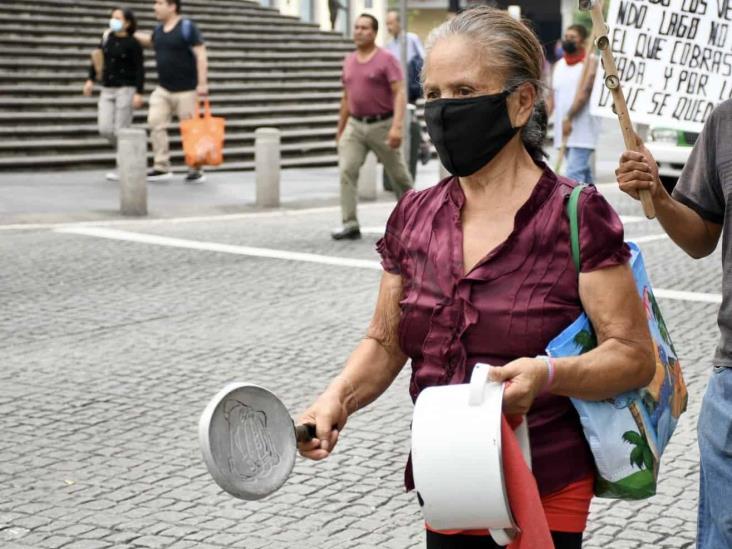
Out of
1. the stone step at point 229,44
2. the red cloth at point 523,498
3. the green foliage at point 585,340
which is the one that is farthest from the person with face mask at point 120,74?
the red cloth at point 523,498

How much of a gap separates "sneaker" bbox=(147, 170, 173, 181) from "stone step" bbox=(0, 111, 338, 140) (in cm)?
205

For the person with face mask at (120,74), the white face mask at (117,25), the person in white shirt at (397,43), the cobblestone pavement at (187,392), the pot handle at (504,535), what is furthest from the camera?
the person in white shirt at (397,43)

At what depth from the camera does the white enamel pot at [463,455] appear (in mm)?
2453

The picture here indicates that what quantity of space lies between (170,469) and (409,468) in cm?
290

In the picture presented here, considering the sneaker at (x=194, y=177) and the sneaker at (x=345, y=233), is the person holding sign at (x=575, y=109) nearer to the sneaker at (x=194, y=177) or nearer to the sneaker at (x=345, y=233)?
the sneaker at (x=345, y=233)

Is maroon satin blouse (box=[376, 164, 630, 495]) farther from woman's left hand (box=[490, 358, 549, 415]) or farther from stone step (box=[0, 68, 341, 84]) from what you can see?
stone step (box=[0, 68, 341, 84])

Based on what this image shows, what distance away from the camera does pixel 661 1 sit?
4.53 meters

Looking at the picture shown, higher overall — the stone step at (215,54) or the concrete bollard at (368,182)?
the stone step at (215,54)

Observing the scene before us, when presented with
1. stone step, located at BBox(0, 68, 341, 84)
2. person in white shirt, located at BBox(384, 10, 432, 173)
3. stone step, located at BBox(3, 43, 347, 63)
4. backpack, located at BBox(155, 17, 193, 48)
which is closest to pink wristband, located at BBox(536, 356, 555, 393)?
backpack, located at BBox(155, 17, 193, 48)

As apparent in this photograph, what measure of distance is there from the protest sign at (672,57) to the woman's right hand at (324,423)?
204cm

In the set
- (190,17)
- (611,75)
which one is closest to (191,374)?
(611,75)

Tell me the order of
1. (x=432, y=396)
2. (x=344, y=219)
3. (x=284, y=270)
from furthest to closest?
(x=344, y=219) → (x=284, y=270) → (x=432, y=396)

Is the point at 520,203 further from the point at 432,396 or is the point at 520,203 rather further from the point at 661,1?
the point at 661,1

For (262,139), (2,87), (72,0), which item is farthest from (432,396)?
(72,0)
